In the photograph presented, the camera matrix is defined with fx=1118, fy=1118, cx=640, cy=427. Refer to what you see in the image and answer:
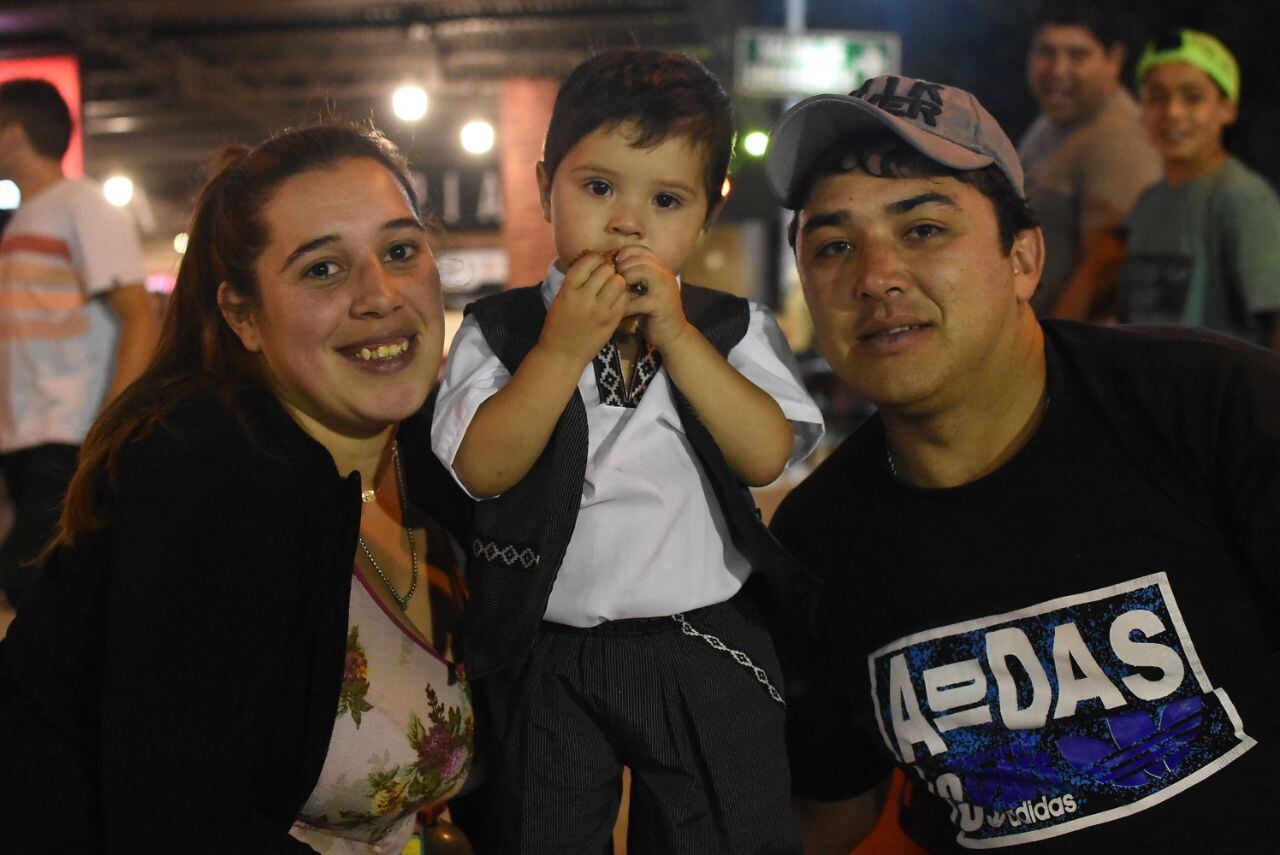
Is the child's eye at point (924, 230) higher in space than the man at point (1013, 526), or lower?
higher

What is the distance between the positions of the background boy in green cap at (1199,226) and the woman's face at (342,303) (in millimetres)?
2789

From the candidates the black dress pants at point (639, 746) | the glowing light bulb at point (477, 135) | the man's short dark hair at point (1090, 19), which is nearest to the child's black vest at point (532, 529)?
the black dress pants at point (639, 746)

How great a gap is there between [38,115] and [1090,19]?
12.8 ft

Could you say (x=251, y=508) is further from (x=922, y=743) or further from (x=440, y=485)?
(x=922, y=743)

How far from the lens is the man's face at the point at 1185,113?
391 cm

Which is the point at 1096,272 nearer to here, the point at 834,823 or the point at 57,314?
the point at 834,823

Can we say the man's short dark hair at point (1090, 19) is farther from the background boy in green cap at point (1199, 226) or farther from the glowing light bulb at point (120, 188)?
the glowing light bulb at point (120, 188)

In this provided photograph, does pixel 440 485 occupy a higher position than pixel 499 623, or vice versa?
pixel 440 485

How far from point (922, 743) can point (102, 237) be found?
10.4ft

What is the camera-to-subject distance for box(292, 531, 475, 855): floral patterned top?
1.87 meters

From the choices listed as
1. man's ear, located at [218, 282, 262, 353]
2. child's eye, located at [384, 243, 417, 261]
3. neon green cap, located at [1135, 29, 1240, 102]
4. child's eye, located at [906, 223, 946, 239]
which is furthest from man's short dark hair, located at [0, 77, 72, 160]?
neon green cap, located at [1135, 29, 1240, 102]

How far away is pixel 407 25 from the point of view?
9.55 metres

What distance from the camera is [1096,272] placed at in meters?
4.11

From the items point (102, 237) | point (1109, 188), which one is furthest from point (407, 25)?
point (1109, 188)
